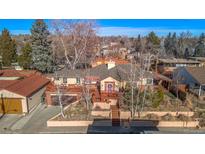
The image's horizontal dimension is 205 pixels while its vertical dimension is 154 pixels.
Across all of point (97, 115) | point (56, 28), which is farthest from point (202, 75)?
point (56, 28)

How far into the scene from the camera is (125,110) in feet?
45.9

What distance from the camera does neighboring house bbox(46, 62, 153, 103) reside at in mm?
17156

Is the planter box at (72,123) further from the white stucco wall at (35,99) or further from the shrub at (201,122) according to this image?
the shrub at (201,122)

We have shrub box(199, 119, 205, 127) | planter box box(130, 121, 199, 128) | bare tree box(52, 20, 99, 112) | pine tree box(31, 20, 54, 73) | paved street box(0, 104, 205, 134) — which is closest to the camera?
paved street box(0, 104, 205, 134)

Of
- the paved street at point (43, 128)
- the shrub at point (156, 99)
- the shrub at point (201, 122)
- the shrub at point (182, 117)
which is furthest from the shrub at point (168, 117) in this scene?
the shrub at point (201, 122)

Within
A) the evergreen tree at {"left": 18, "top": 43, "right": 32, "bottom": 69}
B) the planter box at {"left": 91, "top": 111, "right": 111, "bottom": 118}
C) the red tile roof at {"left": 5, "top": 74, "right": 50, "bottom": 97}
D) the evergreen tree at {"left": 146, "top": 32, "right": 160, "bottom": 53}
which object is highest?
the evergreen tree at {"left": 146, "top": 32, "right": 160, "bottom": 53}

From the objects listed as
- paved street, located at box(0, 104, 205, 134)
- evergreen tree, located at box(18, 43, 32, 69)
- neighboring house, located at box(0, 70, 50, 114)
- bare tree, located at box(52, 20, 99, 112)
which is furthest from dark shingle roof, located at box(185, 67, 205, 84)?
evergreen tree, located at box(18, 43, 32, 69)

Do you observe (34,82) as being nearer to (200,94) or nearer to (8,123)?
(8,123)

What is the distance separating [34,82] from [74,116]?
20.3ft

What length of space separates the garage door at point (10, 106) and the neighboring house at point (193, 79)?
13676 millimetres

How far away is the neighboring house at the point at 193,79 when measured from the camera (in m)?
18.4

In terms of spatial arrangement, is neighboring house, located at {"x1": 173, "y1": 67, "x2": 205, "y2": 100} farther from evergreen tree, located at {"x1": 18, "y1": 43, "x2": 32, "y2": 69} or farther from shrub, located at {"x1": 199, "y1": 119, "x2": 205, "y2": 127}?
evergreen tree, located at {"x1": 18, "y1": 43, "x2": 32, "y2": 69}

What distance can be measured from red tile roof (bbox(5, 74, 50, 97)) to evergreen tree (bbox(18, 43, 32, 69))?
4.49m

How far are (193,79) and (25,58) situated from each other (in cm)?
1678
